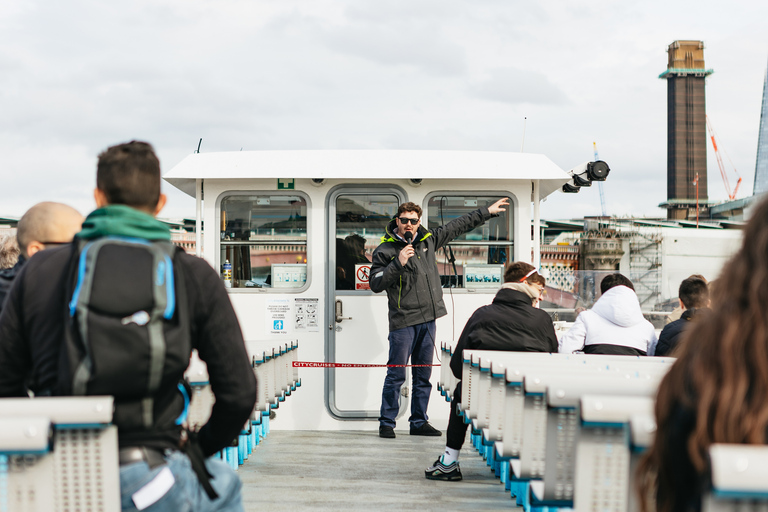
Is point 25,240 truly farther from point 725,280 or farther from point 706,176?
point 706,176

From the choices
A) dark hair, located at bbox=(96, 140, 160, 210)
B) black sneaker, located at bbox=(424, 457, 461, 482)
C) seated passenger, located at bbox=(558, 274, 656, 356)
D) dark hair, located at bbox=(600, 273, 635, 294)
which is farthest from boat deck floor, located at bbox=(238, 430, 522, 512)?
dark hair, located at bbox=(96, 140, 160, 210)

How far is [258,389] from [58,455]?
216 centimetres

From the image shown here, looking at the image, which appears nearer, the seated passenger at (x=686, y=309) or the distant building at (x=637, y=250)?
the seated passenger at (x=686, y=309)

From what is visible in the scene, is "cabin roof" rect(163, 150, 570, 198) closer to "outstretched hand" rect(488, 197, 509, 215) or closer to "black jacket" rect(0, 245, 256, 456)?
"outstretched hand" rect(488, 197, 509, 215)

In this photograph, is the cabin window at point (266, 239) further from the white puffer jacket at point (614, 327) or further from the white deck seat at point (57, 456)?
the white deck seat at point (57, 456)

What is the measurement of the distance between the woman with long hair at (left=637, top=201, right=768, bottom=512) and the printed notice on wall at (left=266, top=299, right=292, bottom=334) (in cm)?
586

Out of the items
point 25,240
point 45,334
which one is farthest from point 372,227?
point 45,334

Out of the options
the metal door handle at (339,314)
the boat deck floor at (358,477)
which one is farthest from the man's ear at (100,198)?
the metal door handle at (339,314)

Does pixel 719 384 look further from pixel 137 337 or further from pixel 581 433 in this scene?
pixel 137 337

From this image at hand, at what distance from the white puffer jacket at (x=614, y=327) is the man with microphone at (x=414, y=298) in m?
1.35

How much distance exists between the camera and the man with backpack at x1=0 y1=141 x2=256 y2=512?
187 cm

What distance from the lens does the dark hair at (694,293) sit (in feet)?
18.0

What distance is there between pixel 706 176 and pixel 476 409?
8885cm

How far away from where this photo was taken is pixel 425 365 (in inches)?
264
